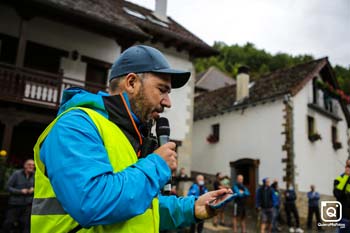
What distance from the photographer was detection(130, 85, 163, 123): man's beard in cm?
158

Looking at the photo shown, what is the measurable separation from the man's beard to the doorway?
16.6m

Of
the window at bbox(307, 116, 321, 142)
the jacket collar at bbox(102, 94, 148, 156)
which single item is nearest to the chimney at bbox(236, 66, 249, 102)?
the window at bbox(307, 116, 321, 142)

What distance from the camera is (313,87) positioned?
18.4 meters

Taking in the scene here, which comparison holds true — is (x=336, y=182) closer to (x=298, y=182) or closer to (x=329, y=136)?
(x=298, y=182)

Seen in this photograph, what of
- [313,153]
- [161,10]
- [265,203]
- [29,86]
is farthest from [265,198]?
[161,10]

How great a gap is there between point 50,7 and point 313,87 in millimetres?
14943

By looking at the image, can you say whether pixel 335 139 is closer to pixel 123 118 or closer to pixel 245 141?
pixel 245 141

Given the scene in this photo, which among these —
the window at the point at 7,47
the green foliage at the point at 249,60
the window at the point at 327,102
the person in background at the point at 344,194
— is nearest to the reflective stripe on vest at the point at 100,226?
the person in background at the point at 344,194

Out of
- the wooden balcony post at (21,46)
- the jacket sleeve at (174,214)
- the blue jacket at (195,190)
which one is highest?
the wooden balcony post at (21,46)

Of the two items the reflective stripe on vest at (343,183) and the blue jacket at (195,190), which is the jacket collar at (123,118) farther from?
the blue jacket at (195,190)

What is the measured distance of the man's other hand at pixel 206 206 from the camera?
1.72 metres

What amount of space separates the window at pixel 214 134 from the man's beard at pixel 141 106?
62.1 ft

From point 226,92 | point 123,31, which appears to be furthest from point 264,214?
point 226,92

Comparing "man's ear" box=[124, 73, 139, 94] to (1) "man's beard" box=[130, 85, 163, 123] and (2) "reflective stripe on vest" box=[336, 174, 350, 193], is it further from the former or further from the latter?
(2) "reflective stripe on vest" box=[336, 174, 350, 193]
